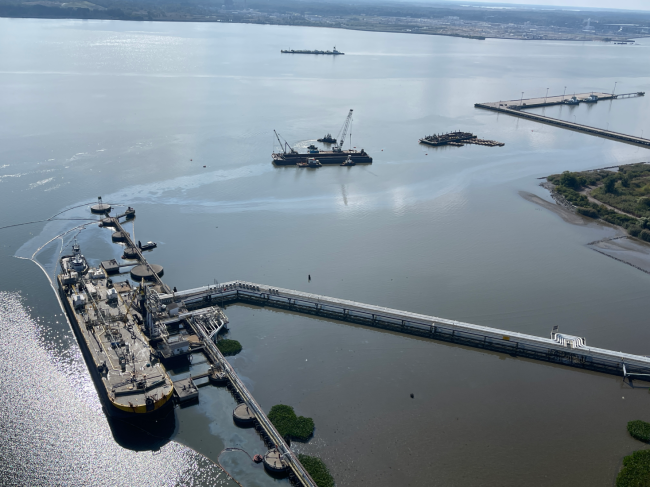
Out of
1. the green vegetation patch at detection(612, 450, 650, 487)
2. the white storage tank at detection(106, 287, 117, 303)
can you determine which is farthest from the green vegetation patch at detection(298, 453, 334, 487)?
the white storage tank at detection(106, 287, 117, 303)

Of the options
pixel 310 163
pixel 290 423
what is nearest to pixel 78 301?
pixel 290 423

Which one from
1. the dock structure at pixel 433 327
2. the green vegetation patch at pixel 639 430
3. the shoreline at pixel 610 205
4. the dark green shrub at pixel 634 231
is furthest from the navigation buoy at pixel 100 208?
the dark green shrub at pixel 634 231

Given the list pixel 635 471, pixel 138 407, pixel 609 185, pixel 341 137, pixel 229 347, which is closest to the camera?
pixel 635 471

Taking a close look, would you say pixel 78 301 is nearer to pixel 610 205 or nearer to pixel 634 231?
pixel 634 231

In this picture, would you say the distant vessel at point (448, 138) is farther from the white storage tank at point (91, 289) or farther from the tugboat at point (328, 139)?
the white storage tank at point (91, 289)

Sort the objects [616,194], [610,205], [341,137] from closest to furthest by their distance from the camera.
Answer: [610,205], [616,194], [341,137]
